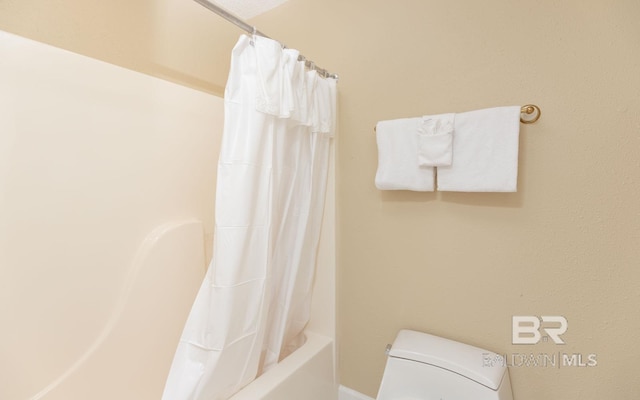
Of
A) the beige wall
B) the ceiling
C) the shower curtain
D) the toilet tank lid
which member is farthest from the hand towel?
the ceiling

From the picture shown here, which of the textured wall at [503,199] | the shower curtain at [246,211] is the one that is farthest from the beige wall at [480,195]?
the shower curtain at [246,211]

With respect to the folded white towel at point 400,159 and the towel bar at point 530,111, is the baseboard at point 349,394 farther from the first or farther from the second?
the towel bar at point 530,111

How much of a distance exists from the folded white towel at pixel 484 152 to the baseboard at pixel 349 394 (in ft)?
3.61

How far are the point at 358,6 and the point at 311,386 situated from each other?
5.82 feet

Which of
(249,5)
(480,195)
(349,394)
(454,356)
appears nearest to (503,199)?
(480,195)

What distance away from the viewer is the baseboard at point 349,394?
1462mm

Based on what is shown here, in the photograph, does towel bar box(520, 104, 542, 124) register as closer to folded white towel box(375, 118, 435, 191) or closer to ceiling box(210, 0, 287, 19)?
folded white towel box(375, 118, 435, 191)

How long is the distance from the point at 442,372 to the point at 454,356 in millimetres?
77

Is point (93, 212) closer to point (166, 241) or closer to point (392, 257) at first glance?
point (166, 241)

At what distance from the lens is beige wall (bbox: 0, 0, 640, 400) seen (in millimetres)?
956

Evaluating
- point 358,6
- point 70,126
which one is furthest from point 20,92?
point 358,6

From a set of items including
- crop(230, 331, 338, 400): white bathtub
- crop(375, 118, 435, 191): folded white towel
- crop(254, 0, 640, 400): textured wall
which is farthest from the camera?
crop(375, 118, 435, 191): folded white towel

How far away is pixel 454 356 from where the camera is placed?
43.9 inches

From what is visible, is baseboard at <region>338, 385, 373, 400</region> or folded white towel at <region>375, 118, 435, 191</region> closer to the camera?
folded white towel at <region>375, 118, 435, 191</region>
